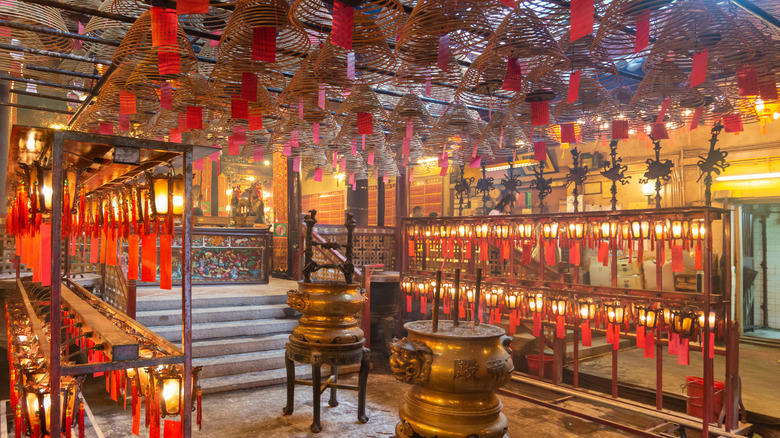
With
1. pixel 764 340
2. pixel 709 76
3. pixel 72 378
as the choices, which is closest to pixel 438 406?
pixel 72 378

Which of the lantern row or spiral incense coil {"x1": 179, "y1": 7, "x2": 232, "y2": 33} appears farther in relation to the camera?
the lantern row

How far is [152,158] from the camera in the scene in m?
3.11

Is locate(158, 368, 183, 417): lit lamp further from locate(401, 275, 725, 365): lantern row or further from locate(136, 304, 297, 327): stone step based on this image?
locate(136, 304, 297, 327): stone step

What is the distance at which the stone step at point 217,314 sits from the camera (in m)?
7.02

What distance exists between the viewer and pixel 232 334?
7.28 metres

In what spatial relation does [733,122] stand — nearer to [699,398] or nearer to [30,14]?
[699,398]

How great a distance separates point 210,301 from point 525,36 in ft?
A: 21.8

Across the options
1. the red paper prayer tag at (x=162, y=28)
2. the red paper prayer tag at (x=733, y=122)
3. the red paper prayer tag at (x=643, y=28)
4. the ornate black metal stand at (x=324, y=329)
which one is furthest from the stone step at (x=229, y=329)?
the red paper prayer tag at (x=643, y=28)

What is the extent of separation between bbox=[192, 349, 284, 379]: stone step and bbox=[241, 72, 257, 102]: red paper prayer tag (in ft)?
12.9

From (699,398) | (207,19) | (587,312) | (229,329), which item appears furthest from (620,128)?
(229,329)

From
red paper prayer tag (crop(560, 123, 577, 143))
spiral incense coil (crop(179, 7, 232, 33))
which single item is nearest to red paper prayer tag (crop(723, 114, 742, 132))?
red paper prayer tag (crop(560, 123, 577, 143))

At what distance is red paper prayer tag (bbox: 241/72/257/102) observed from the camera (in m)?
3.67

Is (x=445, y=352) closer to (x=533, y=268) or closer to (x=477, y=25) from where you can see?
(x=477, y=25)

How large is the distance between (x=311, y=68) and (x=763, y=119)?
438 cm
